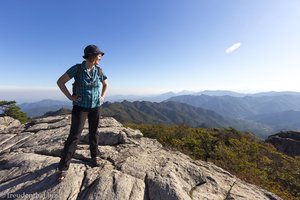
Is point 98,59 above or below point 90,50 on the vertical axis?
below

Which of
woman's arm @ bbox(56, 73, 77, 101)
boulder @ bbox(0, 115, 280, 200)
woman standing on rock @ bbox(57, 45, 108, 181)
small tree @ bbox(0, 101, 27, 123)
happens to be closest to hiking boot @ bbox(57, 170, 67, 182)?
woman standing on rock @ bbox(57, 45, 108, 181)

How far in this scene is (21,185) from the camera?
624cm

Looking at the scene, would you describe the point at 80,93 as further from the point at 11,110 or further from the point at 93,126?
the point at 11,110

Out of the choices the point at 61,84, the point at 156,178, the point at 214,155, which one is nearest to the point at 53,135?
the point at 61,84

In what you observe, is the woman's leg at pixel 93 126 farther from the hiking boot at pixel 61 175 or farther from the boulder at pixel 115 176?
the hiking boot at pixel 61 175

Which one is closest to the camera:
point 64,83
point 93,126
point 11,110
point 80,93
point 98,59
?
point 64,83

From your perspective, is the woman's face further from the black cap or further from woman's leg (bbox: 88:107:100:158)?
woman's leg (bbox: 88:107:100:158)

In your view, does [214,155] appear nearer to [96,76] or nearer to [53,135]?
[53,135]

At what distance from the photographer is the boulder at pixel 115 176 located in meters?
5.96

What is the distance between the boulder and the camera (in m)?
5.96

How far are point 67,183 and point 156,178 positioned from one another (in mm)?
2712

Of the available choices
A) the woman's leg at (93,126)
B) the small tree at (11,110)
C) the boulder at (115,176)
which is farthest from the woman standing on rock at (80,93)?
the small tree at (11,110)

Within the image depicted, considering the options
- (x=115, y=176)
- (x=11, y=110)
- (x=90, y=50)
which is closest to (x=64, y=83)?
(x=90, y=50)

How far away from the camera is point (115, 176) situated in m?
6.57
